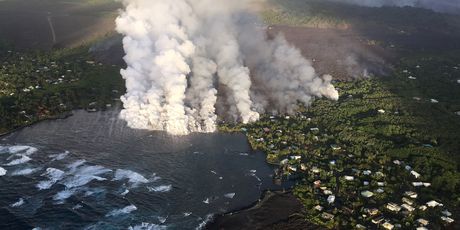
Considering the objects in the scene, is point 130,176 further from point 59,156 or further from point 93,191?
point 59,156

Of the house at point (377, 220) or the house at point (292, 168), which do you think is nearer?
the house at point (377, 220)

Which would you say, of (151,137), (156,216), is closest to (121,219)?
(156,216)

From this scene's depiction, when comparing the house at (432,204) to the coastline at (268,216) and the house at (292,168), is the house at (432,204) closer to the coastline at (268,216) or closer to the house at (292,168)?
the coastline at (268,216)

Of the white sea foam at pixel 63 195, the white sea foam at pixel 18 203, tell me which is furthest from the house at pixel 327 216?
the white sea foam at pixel 18 203

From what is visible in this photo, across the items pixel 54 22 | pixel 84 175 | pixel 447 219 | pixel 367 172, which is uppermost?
pixel 54 22

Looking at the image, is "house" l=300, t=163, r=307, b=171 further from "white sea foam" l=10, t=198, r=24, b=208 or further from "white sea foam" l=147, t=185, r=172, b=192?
"white sea foam" l=10, t=198, r=24, b=208

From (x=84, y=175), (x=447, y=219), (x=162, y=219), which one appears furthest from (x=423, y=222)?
(x=84, y=175)

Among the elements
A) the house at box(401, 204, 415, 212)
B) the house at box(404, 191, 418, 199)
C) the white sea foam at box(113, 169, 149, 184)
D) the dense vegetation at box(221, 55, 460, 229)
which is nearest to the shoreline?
the dense vegetation at box(221, 55, 460, 229)

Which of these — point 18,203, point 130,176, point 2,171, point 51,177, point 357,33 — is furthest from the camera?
point 357,33
